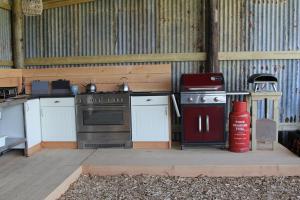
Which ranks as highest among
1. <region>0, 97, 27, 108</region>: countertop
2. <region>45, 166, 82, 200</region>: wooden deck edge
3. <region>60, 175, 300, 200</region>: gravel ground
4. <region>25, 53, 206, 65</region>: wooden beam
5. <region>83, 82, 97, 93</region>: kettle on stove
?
<region>25, 53, 206, 65</region>: wooden beam

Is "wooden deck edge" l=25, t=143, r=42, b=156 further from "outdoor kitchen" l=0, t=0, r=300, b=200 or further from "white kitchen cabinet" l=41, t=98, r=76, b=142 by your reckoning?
"white kitchen cabinet" l=41, t=98, r=76, b=142

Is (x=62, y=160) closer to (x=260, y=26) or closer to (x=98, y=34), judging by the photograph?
(x=98, y=34)

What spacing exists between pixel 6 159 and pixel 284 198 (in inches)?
145

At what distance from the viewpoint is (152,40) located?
5.91 m

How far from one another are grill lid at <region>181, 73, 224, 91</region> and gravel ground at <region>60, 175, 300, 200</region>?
1426 millimetres

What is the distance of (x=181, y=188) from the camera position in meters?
3.99

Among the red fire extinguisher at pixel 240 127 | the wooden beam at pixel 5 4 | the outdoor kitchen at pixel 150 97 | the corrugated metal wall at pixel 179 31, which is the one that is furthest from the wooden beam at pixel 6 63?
the red fire extinguisher at pixel 240 127

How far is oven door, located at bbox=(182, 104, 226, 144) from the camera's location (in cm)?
512

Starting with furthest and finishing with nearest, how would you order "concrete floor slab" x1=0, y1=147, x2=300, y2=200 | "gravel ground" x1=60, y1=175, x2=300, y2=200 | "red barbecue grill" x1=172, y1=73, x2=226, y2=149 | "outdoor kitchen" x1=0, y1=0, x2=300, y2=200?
"red barbecue grill" x1=172, y1=73, x2=226, y2=149
"outdoor kitchen" x1=0, y1=0, x2=300, y2=200
"concrete floor slab" x1=0, y1=147, x2=300, y2=200
"gravel ground" x1=60, y1=175, x2=300, y2=200

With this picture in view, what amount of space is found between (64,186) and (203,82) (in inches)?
100

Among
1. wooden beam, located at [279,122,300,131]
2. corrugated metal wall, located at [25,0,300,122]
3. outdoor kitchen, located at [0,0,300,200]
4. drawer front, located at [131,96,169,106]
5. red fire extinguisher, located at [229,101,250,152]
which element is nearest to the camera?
outdoor kitchen, located at [0,0,300,200]

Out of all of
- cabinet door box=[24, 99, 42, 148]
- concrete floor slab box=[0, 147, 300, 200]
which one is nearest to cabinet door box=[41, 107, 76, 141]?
cabinet door box=[24, 99, 42, 148]

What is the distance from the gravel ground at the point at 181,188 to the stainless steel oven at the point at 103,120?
40.8 inches

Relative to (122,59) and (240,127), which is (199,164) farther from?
(122,59)
